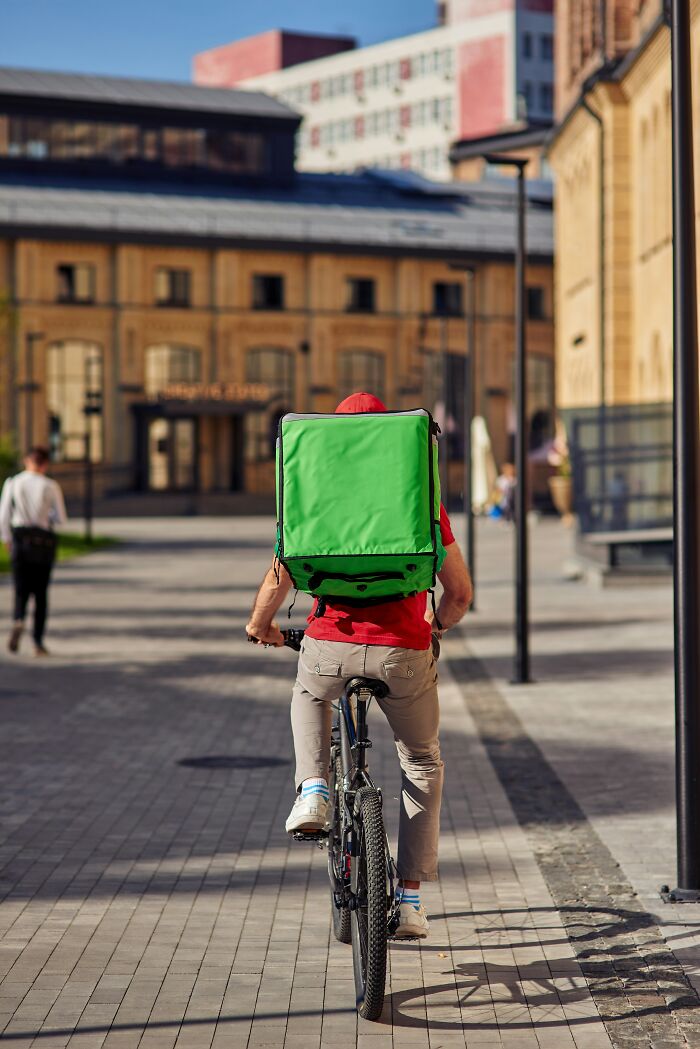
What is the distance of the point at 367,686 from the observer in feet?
17.7

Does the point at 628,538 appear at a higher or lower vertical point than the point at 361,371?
lower

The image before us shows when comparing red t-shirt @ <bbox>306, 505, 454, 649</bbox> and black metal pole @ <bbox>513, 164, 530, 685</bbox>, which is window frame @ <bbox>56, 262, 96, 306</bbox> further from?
red t-shirt @ <bbox>306, 505, 454, 649</bbox>

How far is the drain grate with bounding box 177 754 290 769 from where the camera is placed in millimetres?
10250

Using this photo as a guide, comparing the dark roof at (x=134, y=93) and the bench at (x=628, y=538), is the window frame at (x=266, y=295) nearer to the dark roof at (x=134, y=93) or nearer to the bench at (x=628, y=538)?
the dark roof at (x=134, y=93)

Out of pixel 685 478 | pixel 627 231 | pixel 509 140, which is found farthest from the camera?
pixel 509 140

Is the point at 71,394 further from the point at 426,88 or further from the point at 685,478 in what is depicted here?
the point at 685,478

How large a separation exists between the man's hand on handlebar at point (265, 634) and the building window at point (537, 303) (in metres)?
70.0

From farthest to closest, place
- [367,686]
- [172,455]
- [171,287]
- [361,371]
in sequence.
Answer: [361,371]
[172,455]
[171,287]
[367,686]

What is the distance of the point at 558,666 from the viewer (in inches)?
628

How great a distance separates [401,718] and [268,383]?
6559cm

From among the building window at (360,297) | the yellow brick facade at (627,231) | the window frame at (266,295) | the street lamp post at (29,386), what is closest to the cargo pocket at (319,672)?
the yellow brick facade at (627,231)

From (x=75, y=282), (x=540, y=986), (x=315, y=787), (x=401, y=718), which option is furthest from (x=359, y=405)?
(x=75, y=282)

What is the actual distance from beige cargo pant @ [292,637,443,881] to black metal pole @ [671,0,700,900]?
4.95 feet

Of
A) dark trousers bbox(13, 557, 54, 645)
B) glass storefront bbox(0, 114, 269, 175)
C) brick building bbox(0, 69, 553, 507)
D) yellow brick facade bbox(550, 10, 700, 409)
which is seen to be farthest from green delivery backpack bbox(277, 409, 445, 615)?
glass storefront bbox(0, 114, 269, 175)
